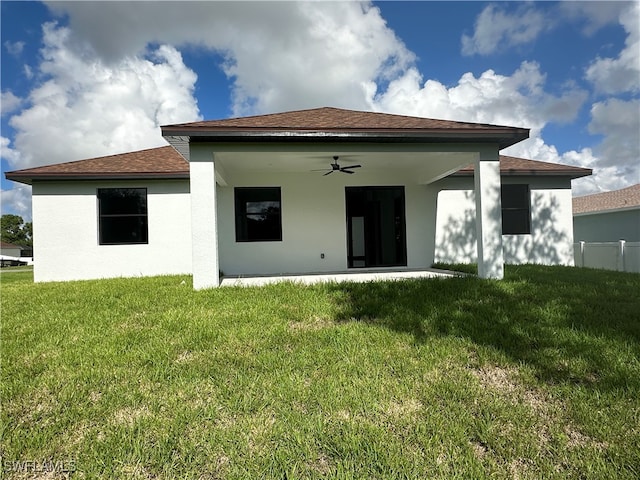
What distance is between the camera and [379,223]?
12.2m

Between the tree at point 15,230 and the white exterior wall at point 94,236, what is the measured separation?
244 ft

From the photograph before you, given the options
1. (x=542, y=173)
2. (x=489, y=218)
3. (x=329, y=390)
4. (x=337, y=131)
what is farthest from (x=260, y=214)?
(x=542, y=173)

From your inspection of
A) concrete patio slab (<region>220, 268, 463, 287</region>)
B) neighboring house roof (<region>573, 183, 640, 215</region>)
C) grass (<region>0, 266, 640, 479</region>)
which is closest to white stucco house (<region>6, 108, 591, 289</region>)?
concrete patio slab (<region>220, 268, 463, 287</region>)

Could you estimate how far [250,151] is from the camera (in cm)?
728

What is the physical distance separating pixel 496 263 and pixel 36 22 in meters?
13.7

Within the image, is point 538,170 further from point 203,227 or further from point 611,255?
point 203,227

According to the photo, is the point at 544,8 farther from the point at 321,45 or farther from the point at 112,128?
the point at 112,128

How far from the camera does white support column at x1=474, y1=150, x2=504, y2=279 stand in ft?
24.9

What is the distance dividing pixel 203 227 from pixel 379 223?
6894mm

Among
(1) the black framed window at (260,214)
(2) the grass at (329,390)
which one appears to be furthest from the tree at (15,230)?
(2) the grass at (329,390)

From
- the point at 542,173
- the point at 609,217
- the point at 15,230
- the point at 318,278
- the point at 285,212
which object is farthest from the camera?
the point at 15,230

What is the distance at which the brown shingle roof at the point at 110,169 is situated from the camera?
998 cm

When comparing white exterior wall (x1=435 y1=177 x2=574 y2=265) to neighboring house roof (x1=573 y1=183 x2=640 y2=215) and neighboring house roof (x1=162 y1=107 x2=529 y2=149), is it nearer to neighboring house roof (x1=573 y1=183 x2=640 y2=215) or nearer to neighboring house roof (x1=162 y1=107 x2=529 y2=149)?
neighboring house roof (x1=162 y1=107 x2=529 y2=149)

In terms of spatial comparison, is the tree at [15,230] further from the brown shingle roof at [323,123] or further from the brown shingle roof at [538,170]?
the brown shingle roof at [538,170]
